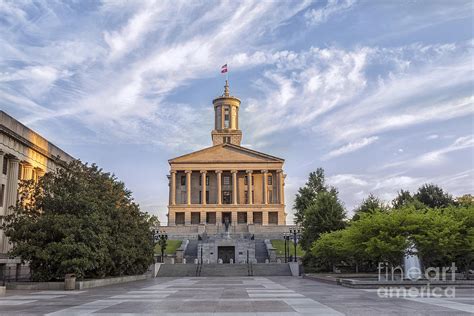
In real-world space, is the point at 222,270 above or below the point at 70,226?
below

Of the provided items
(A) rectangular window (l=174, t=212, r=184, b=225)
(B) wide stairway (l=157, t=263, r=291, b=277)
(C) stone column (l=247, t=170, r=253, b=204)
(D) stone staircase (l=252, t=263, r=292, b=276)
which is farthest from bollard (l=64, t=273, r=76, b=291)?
(C) stone column (l=247, t=170, r=253, b=204)

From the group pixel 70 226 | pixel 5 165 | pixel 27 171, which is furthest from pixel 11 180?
pixel 70 226

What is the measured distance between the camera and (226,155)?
94.8 m

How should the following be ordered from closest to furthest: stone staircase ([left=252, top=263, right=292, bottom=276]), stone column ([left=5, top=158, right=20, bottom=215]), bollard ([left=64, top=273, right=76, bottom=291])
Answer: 1. bollard ([left=64, top=273, right=76, bottom=291])
2. stone column ([left=5, top=158, right=20, bottom=215])
3. stone staircase ([left=252, top=263, right=292, bottom=276])

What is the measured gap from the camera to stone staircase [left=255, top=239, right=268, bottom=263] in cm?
6236

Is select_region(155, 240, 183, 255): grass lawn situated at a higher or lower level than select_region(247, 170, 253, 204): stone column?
lower

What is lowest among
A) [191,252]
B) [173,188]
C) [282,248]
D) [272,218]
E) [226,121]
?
[191,252]

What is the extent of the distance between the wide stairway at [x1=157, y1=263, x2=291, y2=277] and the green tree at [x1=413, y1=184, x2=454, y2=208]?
28.8 m

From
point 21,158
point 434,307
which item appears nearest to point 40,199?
point 21,158

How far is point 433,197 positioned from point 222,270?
35.4m

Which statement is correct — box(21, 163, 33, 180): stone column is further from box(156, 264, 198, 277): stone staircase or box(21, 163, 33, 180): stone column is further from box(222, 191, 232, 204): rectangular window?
box(222, 191, 232, 204): rectangular window

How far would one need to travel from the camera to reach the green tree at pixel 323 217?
155 feet

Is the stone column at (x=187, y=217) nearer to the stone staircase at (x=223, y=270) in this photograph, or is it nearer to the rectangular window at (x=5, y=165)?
the stone staircase at (x=223, y=270)

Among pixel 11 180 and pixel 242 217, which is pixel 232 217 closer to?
pixel 242 217
